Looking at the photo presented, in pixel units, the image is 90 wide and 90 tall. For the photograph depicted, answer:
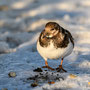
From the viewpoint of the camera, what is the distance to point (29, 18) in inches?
460

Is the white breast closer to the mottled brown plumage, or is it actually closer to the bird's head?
the mottled brown plumage

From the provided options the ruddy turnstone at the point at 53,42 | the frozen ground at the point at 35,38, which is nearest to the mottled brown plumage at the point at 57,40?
the ruddy turnstone at the point at 53,42

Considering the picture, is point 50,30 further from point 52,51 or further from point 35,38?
point 35,38

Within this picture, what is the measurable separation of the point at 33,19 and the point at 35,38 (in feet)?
8.86

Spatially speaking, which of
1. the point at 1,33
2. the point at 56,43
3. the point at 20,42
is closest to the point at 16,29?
the point at 1,33

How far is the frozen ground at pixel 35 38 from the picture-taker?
15.4 feet

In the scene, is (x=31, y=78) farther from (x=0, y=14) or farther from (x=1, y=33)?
(x=0, y=14)

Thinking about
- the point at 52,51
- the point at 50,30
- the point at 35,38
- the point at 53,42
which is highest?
the point at 50,30

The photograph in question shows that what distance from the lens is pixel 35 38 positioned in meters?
8.98

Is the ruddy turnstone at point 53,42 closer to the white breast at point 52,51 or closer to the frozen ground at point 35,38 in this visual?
the white breast at point 52,51

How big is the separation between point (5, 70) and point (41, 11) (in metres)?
7.90

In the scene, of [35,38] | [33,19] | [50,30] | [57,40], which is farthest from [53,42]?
[33,19]

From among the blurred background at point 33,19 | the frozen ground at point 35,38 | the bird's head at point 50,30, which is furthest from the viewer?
the blurred background at point 33,19

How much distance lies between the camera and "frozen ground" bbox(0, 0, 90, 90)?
4680 millimetres
